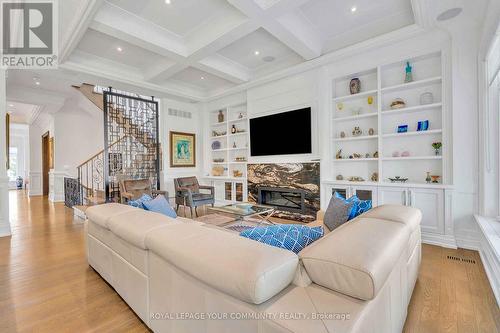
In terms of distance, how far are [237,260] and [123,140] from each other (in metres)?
6.07

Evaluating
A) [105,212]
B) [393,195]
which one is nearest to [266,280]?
[105,212]

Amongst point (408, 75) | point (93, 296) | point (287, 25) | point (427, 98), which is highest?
point (287, 25)

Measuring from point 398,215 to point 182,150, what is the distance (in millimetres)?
5701

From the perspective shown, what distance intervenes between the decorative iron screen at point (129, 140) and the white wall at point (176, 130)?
221 millimetres

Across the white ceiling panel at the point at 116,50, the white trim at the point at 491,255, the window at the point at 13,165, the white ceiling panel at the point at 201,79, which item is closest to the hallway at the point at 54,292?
the white trim at the point at 491,255

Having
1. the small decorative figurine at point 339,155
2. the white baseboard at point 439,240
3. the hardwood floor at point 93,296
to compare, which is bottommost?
the hardwood floor at point 93,296

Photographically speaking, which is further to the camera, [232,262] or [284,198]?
[284,198]

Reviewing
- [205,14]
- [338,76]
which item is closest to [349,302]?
[205,14]

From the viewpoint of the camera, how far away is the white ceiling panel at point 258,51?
3971 mm

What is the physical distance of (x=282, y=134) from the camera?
5.06 meters

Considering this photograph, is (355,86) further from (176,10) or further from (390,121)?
(176,10)

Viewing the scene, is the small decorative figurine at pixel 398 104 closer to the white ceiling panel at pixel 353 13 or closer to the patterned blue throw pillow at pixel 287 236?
the white ceiling panel at pixel 353 13

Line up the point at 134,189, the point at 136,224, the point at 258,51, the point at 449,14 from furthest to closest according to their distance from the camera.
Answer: the point at 134,189, the point at 258,51, the point at 449,14, the point at 136,224

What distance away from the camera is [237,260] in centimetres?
100
